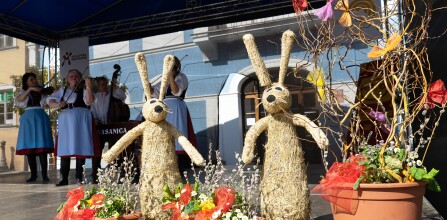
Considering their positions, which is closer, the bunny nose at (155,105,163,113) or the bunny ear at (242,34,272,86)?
the bunny ear at (242,34,272,86)

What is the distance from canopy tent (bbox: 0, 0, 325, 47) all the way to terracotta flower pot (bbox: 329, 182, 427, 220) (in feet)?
15.5

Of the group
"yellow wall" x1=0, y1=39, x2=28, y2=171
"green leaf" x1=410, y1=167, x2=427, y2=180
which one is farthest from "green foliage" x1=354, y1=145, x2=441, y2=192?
"yellow wall" x1=0, y1=39, x2=28, y2=171

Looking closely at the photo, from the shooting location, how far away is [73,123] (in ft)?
15.6

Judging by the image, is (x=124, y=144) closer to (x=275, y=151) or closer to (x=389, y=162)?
(x=275, y=151)

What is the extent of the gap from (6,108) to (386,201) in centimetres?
1563

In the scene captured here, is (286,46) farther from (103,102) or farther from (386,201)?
(103,102)

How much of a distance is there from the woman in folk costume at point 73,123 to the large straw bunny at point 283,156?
3.18m

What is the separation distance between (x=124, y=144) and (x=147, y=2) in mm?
4988

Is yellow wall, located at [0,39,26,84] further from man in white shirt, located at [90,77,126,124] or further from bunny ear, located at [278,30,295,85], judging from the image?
bunny ear, located at [278,30,295,85]

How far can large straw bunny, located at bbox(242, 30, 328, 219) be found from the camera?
6.40ft

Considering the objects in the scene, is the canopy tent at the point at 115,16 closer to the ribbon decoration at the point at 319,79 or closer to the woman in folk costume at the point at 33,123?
the woman in folk costume at the point at 33,123

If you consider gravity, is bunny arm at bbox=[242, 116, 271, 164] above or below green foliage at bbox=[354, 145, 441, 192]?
above

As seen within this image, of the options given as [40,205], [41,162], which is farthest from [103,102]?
[40,205]

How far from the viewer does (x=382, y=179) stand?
173cm
